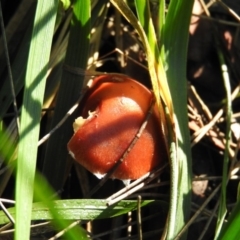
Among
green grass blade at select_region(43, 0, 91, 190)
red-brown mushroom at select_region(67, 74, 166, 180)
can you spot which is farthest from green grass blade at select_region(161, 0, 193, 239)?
green grass blade at select_region(43, 0, 91, 190)

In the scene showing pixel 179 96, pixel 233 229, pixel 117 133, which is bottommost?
pixel 233 229

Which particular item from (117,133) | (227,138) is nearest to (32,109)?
(117,133)

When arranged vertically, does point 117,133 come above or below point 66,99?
below

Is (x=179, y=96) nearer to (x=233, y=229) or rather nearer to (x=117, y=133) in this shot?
(x=117, y=133)

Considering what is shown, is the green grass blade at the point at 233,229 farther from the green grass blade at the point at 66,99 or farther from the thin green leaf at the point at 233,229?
the green grass blade at the point at 66,99

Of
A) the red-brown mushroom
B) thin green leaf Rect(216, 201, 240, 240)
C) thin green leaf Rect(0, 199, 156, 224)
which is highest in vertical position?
the red-brown mushroom

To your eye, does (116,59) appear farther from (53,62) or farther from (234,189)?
(234,189)

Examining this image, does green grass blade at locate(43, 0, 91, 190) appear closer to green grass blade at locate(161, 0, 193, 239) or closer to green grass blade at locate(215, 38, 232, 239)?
green grass blade at locate(161, 0, 193, 239)
